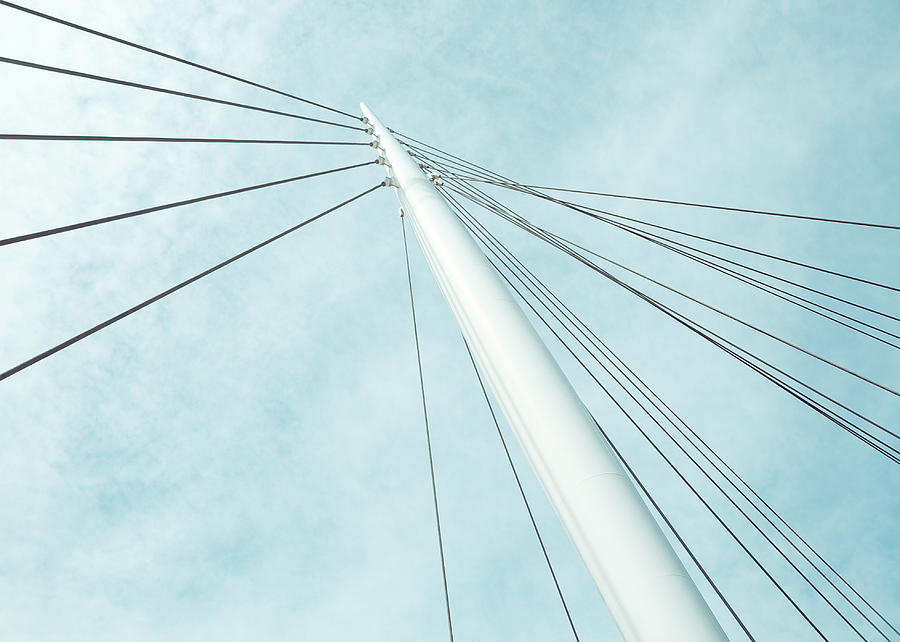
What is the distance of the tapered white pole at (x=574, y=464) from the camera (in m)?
3.53

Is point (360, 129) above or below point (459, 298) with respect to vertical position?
above

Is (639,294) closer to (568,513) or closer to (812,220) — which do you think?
(812,220)

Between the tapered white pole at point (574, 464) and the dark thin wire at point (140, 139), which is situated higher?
the dark thin wire at point (140, 139)

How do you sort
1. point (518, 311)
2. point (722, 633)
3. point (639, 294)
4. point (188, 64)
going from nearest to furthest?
point (722, 633)
point (518, 311)
point (188, 64)
point (639, 294)

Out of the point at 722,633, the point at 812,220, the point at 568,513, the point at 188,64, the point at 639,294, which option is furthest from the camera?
the point at 812,220

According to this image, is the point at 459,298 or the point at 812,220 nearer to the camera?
A: the point at 459,298

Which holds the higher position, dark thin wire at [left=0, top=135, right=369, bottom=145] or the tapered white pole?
dark thin wire at [left=0, top=135, right=369, bottom=145]

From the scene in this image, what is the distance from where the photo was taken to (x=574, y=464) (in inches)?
165

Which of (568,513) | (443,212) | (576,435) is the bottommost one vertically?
(568,513)

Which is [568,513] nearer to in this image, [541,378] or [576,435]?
[576,435]

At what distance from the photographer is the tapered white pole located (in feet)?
11.6

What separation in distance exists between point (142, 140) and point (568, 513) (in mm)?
5892

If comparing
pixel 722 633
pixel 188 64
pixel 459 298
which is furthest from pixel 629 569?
pixel 188 64

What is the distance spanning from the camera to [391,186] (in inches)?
329
